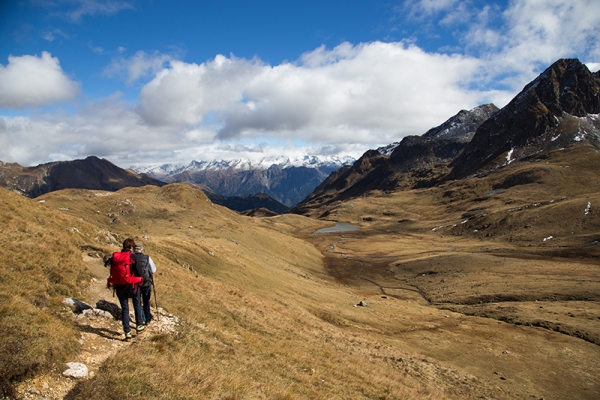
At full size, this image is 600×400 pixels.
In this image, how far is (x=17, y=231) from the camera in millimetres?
18500

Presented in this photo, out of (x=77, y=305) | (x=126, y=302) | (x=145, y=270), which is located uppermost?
(x=145, y=270)

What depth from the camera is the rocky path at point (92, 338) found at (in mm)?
8484

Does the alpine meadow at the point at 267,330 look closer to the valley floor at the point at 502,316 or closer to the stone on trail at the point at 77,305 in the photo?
the stone on trail at the point at 77,305

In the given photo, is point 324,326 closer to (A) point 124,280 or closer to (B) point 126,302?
(B) point 126,302

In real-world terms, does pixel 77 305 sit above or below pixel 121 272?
below

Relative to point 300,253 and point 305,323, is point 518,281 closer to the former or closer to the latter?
point 305,323

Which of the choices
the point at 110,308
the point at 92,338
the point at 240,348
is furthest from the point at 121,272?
the point at 240,348

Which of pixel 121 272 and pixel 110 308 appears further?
pixel 110 308

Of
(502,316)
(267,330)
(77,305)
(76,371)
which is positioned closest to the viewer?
(76,371)

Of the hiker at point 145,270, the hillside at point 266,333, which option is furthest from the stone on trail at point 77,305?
the hiker at point 145,270

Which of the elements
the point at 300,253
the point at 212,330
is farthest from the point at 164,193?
the point at 212,330

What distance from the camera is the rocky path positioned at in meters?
8.48

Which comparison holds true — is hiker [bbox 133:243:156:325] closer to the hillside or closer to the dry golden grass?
the hillside

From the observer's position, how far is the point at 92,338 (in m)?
11.7
